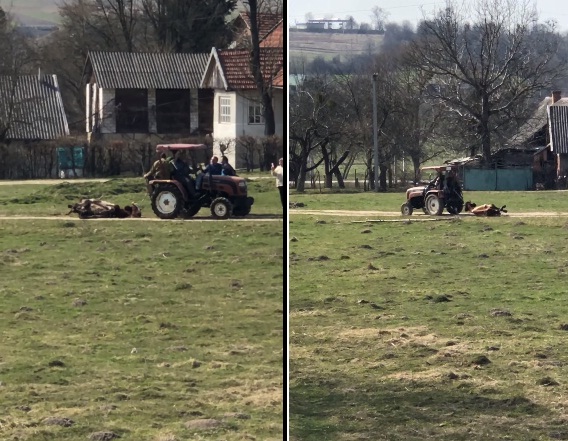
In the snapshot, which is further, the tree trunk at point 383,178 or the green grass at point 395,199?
the tree trunk at point 383,178

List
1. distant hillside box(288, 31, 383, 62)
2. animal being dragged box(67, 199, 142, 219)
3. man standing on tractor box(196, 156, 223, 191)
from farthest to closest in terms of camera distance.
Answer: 1. distant hillside box(288, 31, 383, 62)
2. animal being dragged box(67, 199, 142, 219)
3. man standing on tractor box(196, 156, 223, 191)

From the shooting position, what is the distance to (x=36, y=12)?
10.1 ft

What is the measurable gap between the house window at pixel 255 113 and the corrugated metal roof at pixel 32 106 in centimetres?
53

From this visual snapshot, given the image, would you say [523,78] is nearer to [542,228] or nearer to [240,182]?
[542,228]

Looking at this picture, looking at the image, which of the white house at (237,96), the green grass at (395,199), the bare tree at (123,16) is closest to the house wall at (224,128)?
the white house at (237,96)

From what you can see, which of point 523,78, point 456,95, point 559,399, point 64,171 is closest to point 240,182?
point 64,171

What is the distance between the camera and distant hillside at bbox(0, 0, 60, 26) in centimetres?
307

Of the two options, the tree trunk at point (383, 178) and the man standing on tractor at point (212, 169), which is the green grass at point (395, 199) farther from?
the man standing on tractor at point (212, 169)

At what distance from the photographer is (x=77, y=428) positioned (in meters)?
3.26

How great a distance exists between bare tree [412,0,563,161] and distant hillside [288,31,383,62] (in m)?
0.18

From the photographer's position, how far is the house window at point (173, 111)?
3.07 metres

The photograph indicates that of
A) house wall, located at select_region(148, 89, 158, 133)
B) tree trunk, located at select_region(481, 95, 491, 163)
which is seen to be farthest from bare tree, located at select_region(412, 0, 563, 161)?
house wall, located at select_region(148, 89, 158, 133)

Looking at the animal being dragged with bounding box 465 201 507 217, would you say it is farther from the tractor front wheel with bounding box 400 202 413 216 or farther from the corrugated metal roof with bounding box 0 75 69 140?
the corrugated metal roof with bounding box 0 75 69 140

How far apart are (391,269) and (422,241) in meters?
0.16
